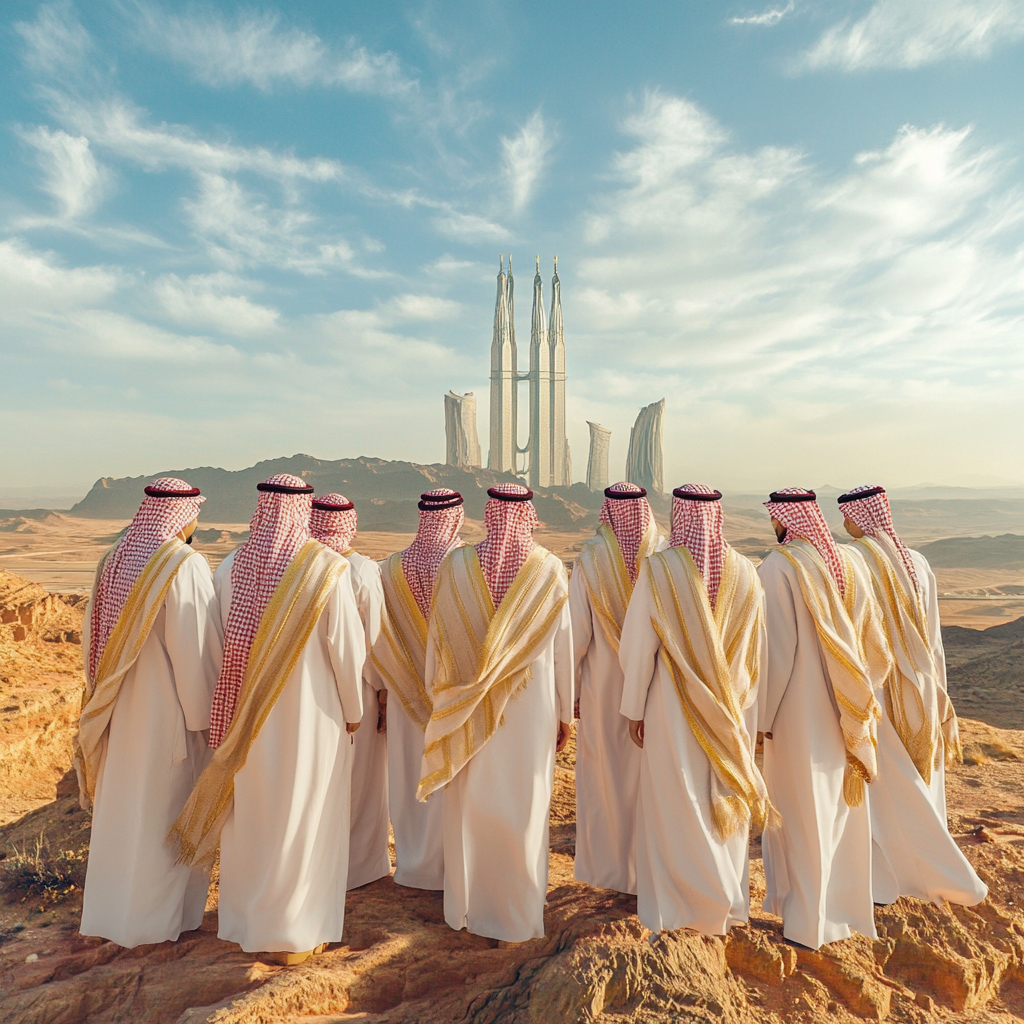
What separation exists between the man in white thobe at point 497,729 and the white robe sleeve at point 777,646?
0.86 m

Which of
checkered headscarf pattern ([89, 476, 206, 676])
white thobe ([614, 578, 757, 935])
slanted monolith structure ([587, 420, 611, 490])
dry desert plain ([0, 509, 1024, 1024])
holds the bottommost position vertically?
dry desert plain ([0, 509, 1024, 1024])

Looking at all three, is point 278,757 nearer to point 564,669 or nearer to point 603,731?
point 564,669

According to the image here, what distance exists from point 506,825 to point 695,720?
2.77 feet

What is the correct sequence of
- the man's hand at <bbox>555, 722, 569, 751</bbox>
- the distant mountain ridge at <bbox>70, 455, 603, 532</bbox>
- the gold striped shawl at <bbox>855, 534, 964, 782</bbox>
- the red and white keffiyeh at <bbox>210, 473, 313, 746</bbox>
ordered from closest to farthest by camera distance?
the red and white keffiyeh at <bbox>210, 473, 313, 746</bbox> < the man's hand at <bbox>555, 722, 569, 751</bbox> < the gold striped shawl at <bbox>855, 534, 964, 782</bbox> < the distant mountain ridge at <bbox>70, 455, 603, 532</bbox>

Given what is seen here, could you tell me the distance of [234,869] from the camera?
2.66 meters

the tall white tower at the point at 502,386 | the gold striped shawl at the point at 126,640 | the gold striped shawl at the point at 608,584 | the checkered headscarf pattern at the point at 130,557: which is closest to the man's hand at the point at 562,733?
the gold striped shawl at the point at 608,584

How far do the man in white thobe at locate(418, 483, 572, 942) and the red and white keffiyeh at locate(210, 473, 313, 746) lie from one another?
671mm

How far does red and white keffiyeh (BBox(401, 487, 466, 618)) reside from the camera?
136 inches

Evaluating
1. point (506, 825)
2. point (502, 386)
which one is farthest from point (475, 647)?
point (502, 386)

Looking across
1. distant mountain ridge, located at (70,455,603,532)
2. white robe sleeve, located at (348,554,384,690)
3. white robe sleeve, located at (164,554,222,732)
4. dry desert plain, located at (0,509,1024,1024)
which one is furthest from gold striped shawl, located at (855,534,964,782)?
distant mountain ridge, located at (70,455,603,532)

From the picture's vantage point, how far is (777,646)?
9.61 feet


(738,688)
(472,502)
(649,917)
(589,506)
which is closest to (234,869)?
(649,917)

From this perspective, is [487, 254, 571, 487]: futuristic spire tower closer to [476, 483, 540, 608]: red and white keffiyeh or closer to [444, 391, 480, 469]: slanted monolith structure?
[444, 391, 480, 469]: slanted monolith structure

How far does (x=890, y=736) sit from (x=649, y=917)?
136 centimetres
